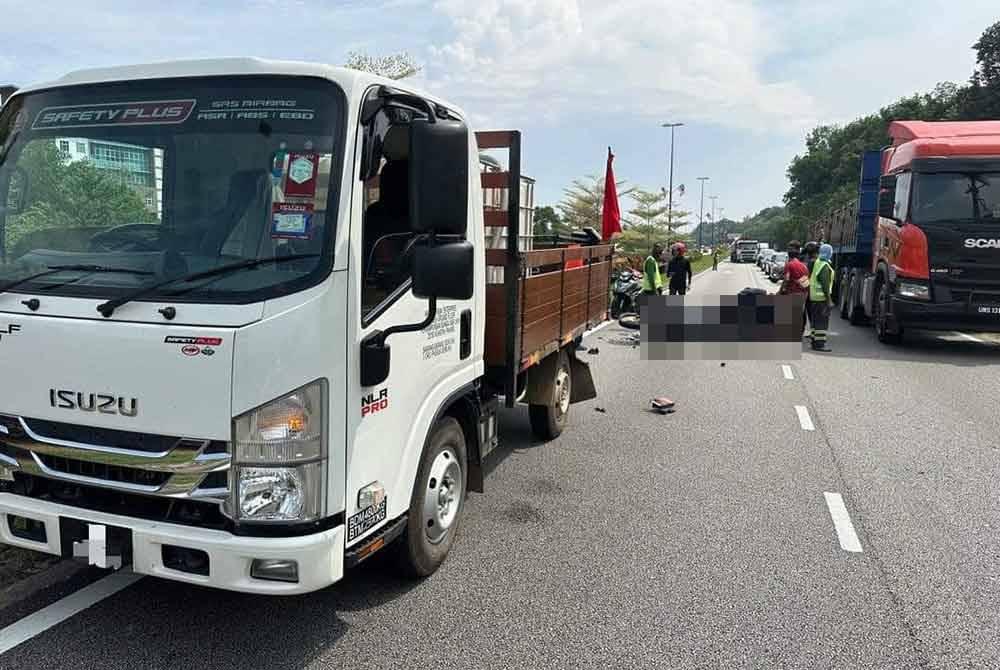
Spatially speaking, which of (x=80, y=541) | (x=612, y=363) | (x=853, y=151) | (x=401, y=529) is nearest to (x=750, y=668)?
(x=401, y=529)

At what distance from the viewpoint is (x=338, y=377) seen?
2.82m

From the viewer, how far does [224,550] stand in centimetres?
266

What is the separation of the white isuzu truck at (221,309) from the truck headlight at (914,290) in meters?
10.8

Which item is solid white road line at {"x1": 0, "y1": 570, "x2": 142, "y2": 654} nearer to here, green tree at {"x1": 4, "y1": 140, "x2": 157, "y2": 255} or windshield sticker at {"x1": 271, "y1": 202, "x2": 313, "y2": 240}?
green tree at {"x1": 4, "y1": 140, "x2": 157, "y2": 255}

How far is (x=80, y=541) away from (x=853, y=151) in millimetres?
104959

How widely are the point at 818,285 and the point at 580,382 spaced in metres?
7.06

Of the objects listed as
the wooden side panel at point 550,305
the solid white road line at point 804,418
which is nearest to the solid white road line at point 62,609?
the wooden side panel at point 550,305

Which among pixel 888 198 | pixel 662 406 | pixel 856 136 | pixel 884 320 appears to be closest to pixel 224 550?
pixel 662 406

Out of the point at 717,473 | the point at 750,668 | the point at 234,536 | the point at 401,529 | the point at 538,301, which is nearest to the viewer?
the point at 234,536

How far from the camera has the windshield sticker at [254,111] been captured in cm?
297

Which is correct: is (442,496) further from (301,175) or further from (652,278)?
(652,278)

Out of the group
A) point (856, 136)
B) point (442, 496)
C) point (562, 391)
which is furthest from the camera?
point (856, 136)

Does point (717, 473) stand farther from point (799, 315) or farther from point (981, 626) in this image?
point (799, 315)

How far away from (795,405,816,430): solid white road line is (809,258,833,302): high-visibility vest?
4.85m
